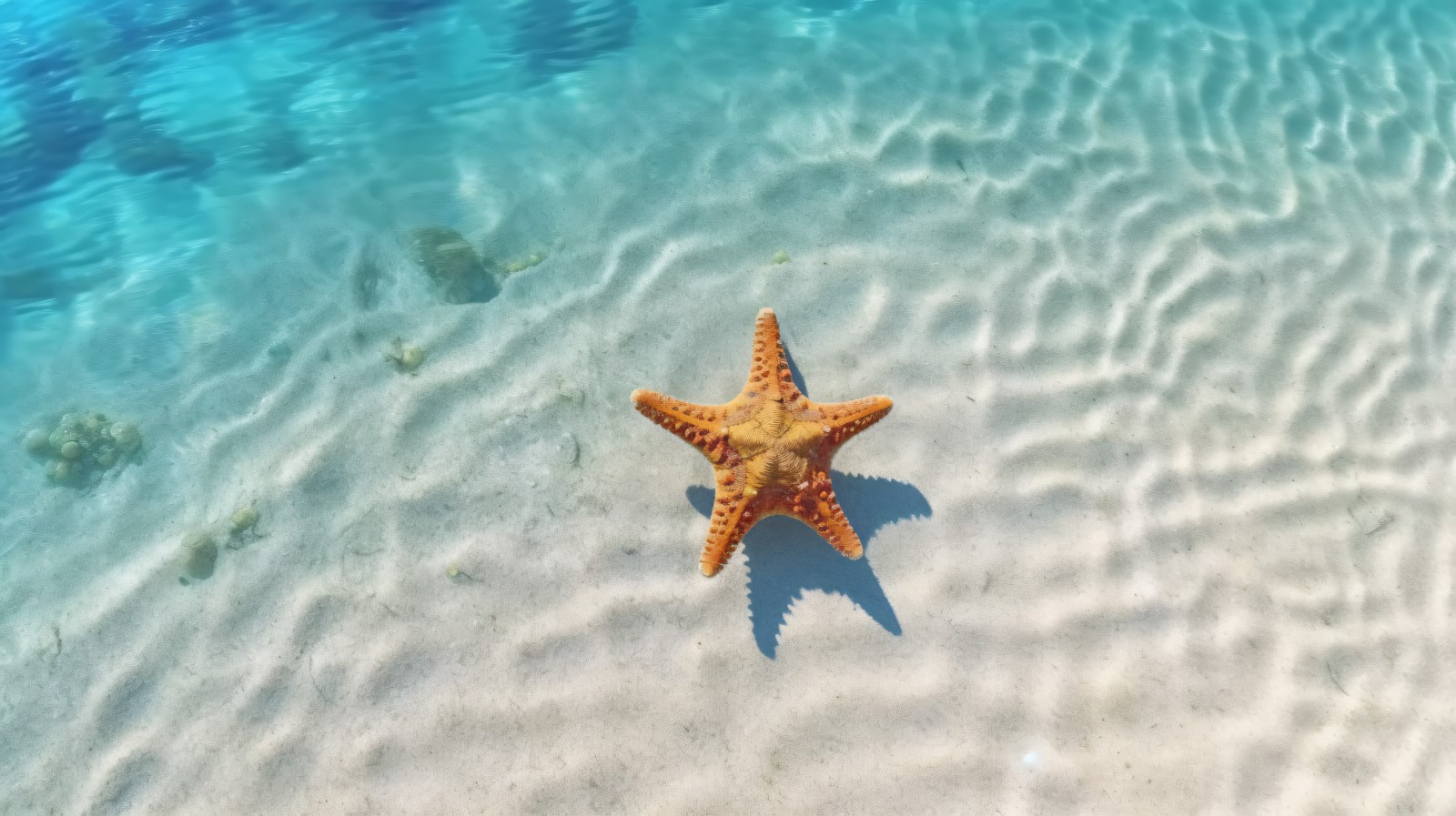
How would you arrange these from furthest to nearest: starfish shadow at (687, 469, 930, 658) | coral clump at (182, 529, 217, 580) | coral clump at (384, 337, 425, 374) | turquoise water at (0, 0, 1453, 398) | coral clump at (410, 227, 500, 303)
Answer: turquoise water at (0, 0, 1453, 398)
coral clump at (410, 227, 500, 303)
coral clump at (384, 337, 425, 374)
coral clump at (182, 529, 217, 580)
starfish shadow at (687, 469, 930, 658)

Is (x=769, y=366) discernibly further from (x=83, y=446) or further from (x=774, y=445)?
(x=83, y=446)

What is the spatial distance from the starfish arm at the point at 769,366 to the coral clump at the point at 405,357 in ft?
7.24

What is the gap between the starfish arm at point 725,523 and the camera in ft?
10.5

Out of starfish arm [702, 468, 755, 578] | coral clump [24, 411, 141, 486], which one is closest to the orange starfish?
starfish arm [702, 468, 755, 578]

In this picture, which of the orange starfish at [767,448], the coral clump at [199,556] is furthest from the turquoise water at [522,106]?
the orange starfish at [767,448]

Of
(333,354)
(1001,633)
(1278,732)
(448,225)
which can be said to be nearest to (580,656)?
(1001,633)

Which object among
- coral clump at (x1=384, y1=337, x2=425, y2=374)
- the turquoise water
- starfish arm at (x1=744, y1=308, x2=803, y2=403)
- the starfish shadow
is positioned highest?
the turquoise water

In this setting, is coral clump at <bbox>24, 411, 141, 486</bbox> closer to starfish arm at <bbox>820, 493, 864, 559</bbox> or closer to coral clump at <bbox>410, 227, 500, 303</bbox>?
coral clump at <bbox>410, 227, 500, 303</bbox>

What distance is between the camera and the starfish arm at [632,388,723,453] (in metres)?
3.30

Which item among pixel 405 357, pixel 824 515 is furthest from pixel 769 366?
pixel 405 357

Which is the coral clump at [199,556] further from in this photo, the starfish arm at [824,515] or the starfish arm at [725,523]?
the starfish arm at [824,515]

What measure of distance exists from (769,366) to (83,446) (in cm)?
422

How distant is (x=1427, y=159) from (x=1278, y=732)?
4.67m

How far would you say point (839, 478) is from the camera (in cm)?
385
